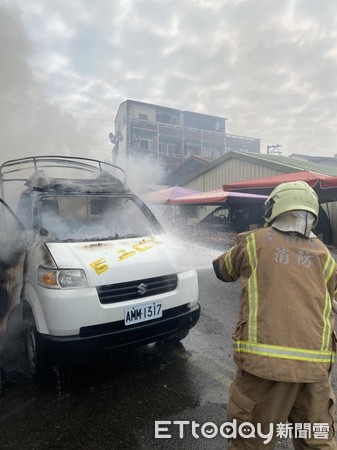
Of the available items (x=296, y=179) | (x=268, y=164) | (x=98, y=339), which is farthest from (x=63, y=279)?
(x=268, y=164)

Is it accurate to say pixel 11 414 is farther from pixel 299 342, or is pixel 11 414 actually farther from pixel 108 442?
pixel 299 342

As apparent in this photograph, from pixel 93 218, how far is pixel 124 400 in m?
2.00

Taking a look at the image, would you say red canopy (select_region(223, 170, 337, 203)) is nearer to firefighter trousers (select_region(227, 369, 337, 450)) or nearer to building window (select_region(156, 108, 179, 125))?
firefighter trousers (select_region(227, 369, 337, 450))

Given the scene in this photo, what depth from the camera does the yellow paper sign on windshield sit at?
2.65 metres

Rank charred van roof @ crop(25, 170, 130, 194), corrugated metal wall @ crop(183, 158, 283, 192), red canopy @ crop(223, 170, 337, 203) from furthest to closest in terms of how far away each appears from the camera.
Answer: corrugated metal wall @ crop(183, 158, 283, 192) < red canopy @ crop(223, 170, 337, 203) < charred van roof @ crop(25, 170, 130, 194)

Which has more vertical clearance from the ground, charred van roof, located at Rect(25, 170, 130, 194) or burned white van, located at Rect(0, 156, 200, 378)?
charred van roof, located at Rect(25, 170, 130, 194)

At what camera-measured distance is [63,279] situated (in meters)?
2.58

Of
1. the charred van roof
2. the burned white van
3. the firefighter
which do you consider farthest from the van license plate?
the charred van roof

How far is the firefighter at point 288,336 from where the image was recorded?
4.80ft

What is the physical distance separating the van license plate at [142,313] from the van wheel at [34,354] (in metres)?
0.76

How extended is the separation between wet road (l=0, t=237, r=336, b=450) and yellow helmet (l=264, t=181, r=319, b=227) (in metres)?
1.67

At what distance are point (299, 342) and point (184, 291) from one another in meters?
1.66

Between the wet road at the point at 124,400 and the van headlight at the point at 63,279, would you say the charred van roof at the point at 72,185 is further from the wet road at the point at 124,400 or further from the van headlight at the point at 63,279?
the wet road at the point at 124,400

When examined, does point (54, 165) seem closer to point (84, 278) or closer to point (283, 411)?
point (84, 278)
